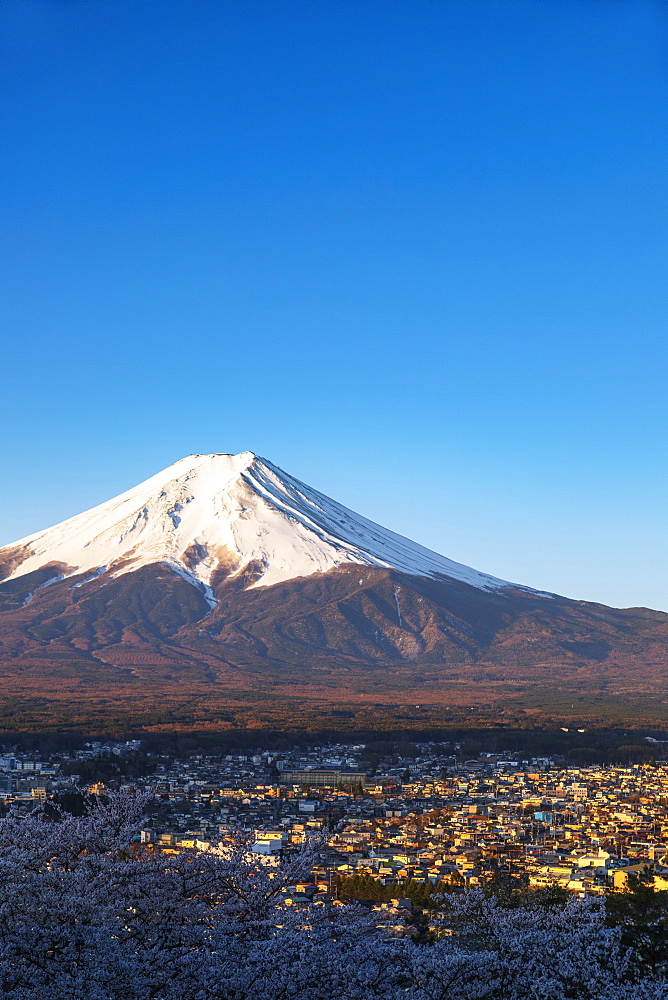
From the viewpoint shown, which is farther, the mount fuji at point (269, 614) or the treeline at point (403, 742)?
the mount fuji at point (269, 614)

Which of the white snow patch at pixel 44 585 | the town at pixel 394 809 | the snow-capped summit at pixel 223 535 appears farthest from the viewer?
the snow-capped summit at pixel 223 535

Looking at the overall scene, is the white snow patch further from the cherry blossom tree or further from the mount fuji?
the cherry blossom tree

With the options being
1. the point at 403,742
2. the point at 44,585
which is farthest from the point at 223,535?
the point at 403,742

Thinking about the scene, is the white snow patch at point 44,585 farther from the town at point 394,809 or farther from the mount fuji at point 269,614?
the town at point 394,809

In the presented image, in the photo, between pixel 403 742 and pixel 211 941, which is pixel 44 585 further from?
pixel 211 941

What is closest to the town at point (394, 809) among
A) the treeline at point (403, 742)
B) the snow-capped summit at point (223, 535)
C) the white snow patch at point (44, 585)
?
the treeline at point (403, 742)

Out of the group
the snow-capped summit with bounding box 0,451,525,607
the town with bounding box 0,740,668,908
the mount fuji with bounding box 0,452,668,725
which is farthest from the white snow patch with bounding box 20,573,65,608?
the town with bounding box 0,740,668,908
